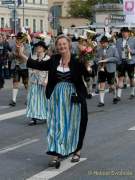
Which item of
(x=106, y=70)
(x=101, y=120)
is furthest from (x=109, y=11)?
(x=101, y=120)

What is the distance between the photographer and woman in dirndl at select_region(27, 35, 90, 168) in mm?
8883

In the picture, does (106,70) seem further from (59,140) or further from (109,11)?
(109,11)

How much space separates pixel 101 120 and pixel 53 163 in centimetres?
491

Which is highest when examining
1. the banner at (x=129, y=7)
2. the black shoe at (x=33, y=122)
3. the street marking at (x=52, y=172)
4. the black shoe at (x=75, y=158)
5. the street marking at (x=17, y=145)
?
the banner at (x=129, y=7)

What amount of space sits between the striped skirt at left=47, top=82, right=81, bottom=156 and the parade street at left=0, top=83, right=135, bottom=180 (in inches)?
11.4

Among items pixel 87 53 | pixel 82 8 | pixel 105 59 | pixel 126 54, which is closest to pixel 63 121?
pixel 87 53

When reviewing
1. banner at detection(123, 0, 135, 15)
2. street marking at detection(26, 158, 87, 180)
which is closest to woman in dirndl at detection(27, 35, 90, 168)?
street marking at detection(26, 158, 87, 180)

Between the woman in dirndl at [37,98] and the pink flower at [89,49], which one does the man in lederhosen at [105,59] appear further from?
the woman in dirndl at [37,98]

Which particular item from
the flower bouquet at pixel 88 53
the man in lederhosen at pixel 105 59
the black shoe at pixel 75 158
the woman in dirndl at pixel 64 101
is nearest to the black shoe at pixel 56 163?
the woman in dirndl at pixel 64 101

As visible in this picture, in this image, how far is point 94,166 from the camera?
9016mm

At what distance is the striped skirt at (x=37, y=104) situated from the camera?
12.9 meters

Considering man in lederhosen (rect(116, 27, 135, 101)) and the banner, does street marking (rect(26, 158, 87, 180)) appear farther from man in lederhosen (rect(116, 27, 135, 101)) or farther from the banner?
the banner

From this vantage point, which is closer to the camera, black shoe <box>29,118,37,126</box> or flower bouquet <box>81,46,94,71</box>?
black shoe <box>29,118,37,126</box>

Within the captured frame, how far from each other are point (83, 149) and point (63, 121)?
5.10 ft
